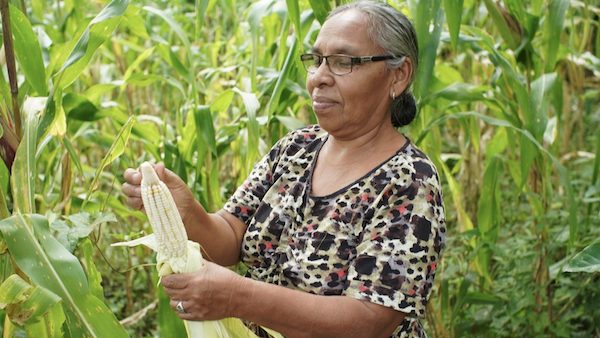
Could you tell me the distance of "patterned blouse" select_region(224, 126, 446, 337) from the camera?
1551 mm

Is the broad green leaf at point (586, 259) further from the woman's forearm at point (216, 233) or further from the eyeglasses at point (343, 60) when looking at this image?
the woman's forearm at point (216, 233)

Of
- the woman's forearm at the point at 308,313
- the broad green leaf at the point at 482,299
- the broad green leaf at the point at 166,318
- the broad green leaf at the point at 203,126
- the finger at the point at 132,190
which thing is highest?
the finger at the point at 132,190

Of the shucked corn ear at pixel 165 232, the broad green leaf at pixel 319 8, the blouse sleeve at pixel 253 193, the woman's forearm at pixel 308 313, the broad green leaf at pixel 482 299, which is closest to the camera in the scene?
the shucked corn ear at pixel 165 232

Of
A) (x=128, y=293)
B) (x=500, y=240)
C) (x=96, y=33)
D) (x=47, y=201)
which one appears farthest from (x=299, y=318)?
(x=500, y=240)

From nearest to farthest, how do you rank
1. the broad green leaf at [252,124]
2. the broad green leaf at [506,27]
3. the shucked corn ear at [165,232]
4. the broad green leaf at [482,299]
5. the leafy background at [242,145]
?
the shucked corn ear at [165,232], the leafy background at [242,145], the broad green leaf at [252,124], the broad green leaf at [506,27], the broad green leaf at [482,299]

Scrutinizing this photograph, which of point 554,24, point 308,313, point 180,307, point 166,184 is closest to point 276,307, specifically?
point 308,313

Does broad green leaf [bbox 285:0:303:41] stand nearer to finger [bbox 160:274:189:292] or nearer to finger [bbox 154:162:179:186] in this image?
finger [bbox 154:162:179:186]

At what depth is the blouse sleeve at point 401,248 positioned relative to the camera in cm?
154

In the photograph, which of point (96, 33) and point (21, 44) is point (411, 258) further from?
point (21, 44)

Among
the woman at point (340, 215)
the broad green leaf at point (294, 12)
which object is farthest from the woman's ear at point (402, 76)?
the broad green leaf at point (294, 12)

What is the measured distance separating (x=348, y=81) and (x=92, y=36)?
1.64 ft

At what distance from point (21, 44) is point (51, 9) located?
85.5 inches

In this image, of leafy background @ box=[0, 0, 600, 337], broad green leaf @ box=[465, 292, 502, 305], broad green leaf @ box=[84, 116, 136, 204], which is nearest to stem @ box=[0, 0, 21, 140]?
leafy background @ box=[0, 0, 600, 337]

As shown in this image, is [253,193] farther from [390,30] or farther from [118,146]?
[390,30]
